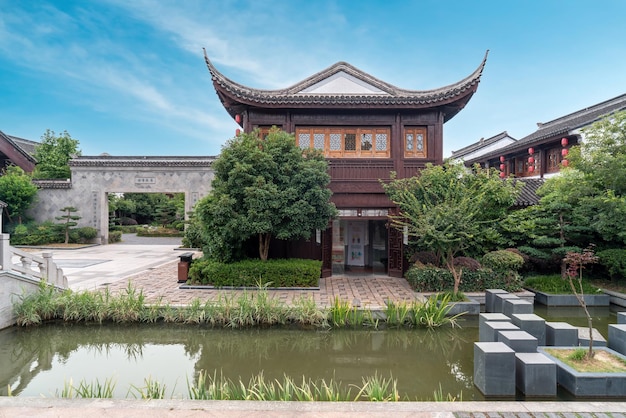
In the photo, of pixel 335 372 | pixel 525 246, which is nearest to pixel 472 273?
pixel 525 246

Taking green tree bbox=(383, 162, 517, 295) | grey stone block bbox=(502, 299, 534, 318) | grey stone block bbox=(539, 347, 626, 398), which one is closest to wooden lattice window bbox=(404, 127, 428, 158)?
green tree bbox=(383, 162, 517, 295)

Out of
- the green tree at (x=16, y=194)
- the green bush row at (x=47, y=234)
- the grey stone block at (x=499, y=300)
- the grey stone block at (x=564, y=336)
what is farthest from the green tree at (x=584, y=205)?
the green tree at (x=16, y=194)

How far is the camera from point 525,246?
9.37 m

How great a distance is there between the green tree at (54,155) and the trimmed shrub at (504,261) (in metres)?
24.0

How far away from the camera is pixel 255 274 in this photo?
8.55 metres

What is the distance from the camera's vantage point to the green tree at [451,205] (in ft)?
25.5

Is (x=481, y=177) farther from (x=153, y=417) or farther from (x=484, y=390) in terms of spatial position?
(x=153, y=417)

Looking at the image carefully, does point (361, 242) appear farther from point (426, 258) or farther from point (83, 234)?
point (83, 234)

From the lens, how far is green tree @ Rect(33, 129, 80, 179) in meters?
22.8

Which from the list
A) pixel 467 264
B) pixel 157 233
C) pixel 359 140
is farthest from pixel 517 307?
pixel 157 233

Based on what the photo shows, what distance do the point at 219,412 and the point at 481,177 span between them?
7864 mm

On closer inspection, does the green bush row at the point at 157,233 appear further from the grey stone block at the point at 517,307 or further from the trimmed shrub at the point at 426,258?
the grey stone block at the point at 517,307

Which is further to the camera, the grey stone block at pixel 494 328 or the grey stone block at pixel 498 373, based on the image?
the grey stone block at pixel 494 328

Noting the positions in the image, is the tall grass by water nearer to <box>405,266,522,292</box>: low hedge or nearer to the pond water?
the pond water
